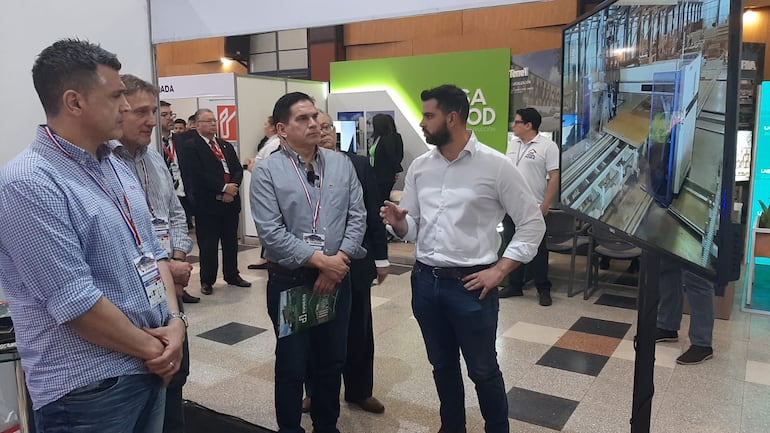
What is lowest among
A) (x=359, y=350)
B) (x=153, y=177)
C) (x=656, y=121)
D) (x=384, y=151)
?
(x=359, y=350)

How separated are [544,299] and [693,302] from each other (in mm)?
1382

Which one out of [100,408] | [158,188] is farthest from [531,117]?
[100,408]

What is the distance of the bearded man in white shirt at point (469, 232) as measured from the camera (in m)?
2.12

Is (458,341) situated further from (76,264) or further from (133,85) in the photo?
(133,85)

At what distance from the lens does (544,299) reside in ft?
15.2

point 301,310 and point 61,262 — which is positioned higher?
point 61,262

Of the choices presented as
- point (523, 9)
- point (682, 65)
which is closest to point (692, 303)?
point (682, 65)

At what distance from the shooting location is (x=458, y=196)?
2141 mm

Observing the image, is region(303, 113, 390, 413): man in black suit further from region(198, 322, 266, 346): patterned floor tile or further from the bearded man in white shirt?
region(198, 322, 266, 346): patterned floor tile

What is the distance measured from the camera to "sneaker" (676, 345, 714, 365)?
331 cm

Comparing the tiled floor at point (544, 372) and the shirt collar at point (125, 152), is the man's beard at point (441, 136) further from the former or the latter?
the tiled floor at point (544, 372)

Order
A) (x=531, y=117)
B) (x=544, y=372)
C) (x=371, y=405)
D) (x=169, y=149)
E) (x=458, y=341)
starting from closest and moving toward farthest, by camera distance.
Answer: (x=458, y=341)
(x=371, y=405)
(x=544, y=372)
(x=531, y=117)
(x=169, y=149)

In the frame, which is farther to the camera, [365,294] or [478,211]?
[365,294]

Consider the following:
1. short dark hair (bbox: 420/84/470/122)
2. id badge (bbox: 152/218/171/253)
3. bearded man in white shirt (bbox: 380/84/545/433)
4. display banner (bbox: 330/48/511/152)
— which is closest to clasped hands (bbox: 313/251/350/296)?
bearded man in white shirt (bbox: 380/84/545/433)
